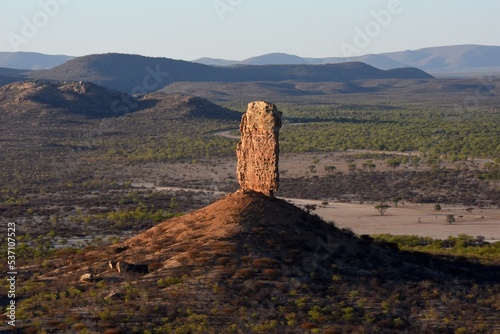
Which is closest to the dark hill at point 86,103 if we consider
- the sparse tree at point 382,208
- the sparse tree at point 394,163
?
the sparse tree at point 394,163

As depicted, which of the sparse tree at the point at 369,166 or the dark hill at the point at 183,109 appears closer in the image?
the sparse tree at the point at 369,166

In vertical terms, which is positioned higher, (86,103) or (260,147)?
(260,147)

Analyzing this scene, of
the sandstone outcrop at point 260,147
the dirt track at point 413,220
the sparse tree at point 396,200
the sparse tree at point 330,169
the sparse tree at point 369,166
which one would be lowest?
the dirt track at point 413,220

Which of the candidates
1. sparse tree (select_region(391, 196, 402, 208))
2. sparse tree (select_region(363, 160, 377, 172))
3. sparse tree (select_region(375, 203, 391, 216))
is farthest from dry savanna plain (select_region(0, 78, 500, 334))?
sparse tree (select_region(391, 196, 402, 208))

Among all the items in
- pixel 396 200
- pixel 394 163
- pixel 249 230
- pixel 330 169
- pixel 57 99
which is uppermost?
pixel 57 99

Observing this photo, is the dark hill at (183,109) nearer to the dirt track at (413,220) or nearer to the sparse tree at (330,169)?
the sparse tree at (330,169)

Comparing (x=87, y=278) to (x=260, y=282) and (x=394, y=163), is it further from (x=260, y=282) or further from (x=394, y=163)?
(x=394, y=163)

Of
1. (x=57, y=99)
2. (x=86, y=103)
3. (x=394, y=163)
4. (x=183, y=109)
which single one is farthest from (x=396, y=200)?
(x=57, y=99)
